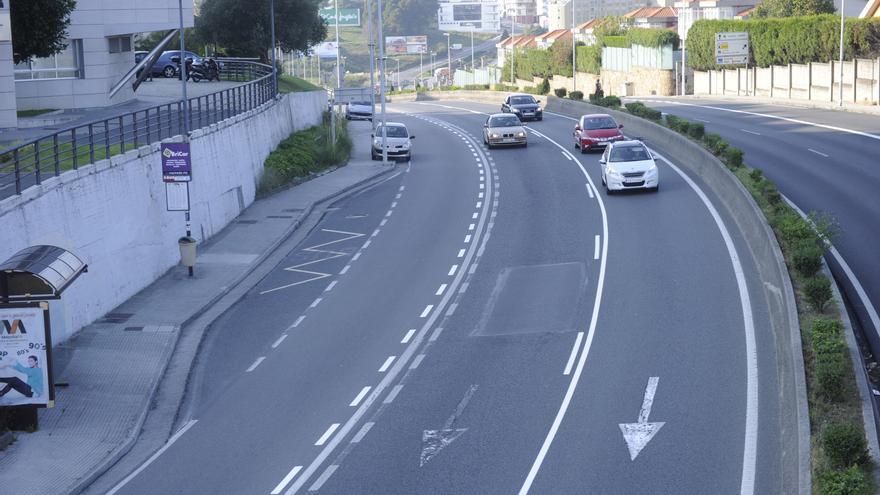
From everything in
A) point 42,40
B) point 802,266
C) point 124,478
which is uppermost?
point 42,40

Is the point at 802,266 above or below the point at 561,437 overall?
above

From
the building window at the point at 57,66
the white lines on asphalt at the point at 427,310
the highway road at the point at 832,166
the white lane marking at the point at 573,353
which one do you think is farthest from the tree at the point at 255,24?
the white lane marking at the point at 573,353

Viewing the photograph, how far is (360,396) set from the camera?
19156 millimetres

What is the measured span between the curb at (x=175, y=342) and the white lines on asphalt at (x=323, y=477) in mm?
3465

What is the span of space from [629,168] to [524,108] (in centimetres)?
2934

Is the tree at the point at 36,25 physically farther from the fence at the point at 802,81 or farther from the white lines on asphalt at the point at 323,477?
the fence at the point at 802,81

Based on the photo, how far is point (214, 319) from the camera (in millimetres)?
24922

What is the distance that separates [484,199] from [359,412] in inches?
782

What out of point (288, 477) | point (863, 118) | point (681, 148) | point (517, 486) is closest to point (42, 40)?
point (681, 148)

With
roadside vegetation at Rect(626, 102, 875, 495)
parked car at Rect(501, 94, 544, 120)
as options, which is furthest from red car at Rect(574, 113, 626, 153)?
roadside vegetation at Rect(626, 102, 875, 495)

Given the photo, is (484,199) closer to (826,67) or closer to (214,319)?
(214,319)

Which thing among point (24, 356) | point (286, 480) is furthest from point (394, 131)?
point (286, 480)

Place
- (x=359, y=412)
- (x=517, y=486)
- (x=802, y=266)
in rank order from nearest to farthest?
(x=517, y=486)
(x=359, y=412)
(x=802, y=266)

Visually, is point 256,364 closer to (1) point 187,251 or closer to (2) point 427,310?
(2) point 427,310
